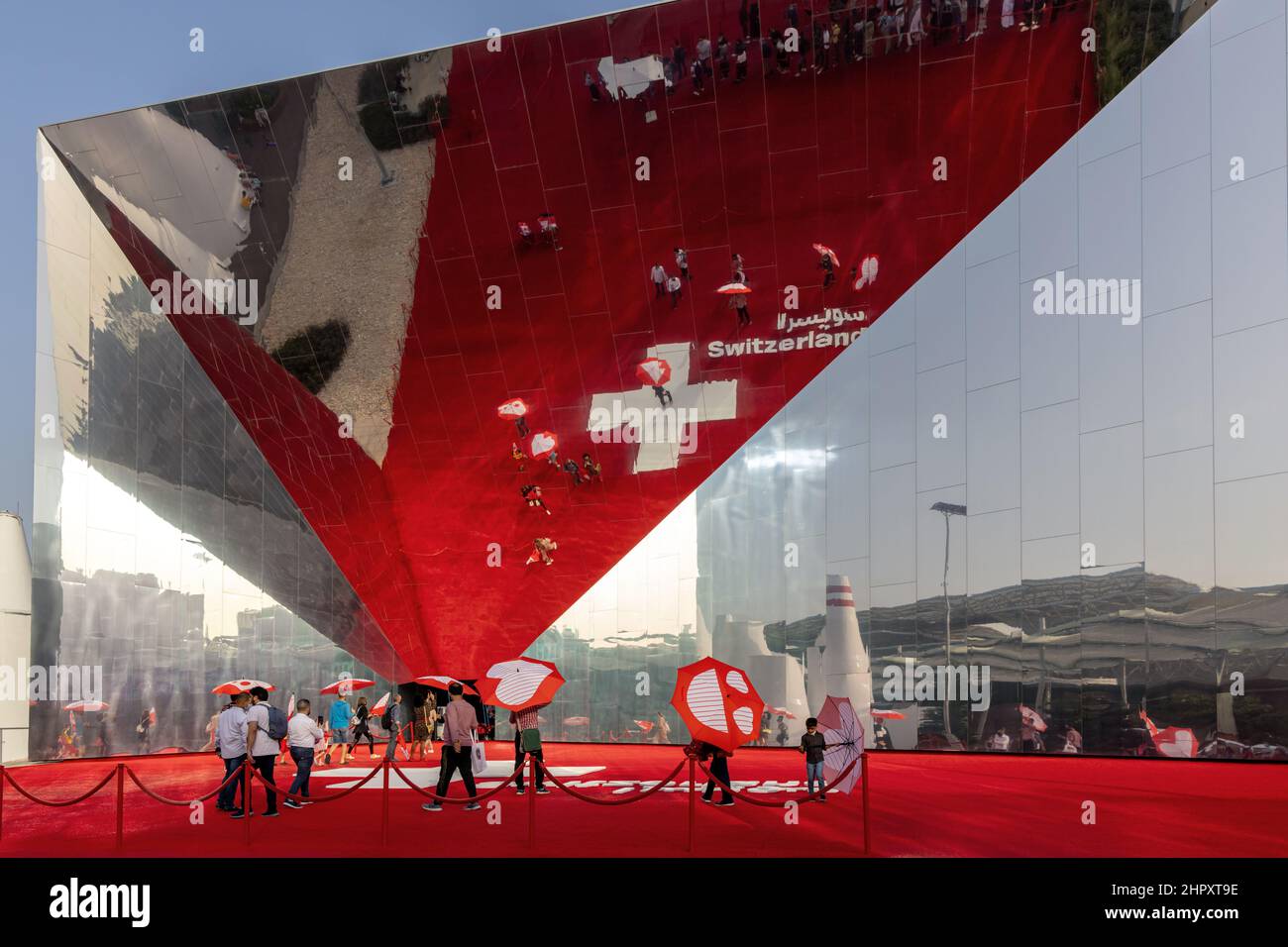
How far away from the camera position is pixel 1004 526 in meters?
21.4

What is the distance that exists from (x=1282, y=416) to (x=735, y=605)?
1171 cm

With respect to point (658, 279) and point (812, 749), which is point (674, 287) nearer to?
point (658, 279)

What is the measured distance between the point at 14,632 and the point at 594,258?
14.4 metres

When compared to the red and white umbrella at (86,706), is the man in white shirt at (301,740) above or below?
above

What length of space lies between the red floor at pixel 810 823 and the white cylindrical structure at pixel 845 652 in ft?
15.9

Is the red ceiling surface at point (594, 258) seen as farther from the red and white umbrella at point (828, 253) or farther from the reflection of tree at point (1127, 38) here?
the reflection of tree at point (1127, 38)

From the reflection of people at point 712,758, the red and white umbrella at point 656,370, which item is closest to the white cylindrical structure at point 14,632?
the red and white umbrella at point 656,370

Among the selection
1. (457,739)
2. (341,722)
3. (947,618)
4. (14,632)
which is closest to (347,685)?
(341,722)

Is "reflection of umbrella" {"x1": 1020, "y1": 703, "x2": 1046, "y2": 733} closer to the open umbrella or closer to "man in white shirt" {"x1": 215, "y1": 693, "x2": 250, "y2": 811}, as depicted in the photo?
the open umbrella

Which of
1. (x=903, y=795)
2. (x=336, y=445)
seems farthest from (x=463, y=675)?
(x=903, y=795)

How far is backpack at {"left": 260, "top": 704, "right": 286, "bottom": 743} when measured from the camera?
13.8 metres

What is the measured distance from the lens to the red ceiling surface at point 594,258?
21.6m

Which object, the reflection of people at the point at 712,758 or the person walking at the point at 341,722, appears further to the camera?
the person walking at the point at 341,722

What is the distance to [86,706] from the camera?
25.2 m
